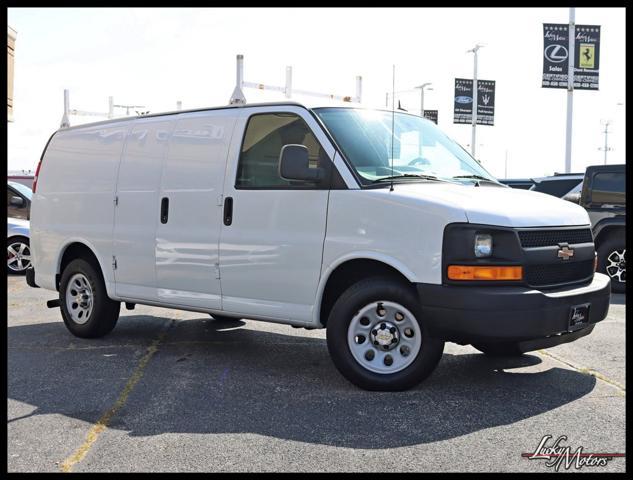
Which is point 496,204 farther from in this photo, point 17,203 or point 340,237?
point 17,203

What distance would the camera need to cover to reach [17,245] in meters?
13.9

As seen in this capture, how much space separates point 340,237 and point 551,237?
1.51 m

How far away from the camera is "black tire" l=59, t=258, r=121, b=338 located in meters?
7.69

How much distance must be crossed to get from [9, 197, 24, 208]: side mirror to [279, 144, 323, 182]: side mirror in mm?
10212

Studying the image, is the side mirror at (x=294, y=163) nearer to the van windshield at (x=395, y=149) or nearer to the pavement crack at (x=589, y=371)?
the van windshield at (x=395, y=149)

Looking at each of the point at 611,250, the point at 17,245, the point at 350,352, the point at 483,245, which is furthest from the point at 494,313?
the point at 17,245

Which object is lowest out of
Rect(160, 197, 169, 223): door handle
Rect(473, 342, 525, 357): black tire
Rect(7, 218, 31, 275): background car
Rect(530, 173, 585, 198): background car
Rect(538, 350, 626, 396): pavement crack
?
Rect(538, 350, 626, 396): pavement crack

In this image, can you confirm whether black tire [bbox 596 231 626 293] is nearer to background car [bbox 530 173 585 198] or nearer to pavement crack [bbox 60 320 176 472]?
background car [bbox 530 173 585 198]

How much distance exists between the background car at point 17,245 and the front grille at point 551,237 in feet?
35.2

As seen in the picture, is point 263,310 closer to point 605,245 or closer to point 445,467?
point 445,467

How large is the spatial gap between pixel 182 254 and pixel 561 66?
1025 inches

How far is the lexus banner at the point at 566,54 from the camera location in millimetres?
29078

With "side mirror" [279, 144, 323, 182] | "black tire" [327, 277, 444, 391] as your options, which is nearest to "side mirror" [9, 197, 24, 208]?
"side mirror" [279, 144, 323, 182]

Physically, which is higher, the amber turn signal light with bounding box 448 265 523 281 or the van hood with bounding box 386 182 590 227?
the van hood with bounding box 386 182 590 227
